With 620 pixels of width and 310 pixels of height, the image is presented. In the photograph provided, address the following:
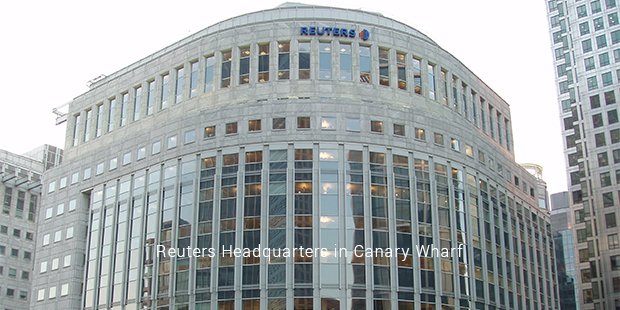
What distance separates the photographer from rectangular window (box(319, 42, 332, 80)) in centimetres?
8638

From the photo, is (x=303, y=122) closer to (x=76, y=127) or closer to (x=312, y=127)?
(x=312, y=127)

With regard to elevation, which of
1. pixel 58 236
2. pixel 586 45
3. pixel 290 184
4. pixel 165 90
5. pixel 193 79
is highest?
pixel 586 45

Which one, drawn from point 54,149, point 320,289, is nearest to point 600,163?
point 320,289

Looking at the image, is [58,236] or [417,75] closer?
[417,75]

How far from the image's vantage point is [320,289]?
2958 inches

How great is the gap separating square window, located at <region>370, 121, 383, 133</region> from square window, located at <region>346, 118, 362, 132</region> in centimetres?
139

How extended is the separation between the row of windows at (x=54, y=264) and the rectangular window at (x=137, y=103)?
1913 centimetres

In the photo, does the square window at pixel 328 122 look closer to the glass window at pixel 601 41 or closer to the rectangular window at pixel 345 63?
the rectangular window at pixel 345 63

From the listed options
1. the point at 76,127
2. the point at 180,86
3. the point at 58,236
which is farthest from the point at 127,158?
the point at 76,127

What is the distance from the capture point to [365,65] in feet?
288

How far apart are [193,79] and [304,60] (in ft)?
45.4

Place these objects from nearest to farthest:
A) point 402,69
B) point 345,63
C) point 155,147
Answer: point 345,63 < point 155,147 < point 402,69

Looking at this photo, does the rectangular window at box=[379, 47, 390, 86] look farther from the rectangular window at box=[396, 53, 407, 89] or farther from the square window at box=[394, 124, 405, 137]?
the square window at box=[394, 124, 405, 137]

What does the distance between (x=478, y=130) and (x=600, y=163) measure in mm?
45949
